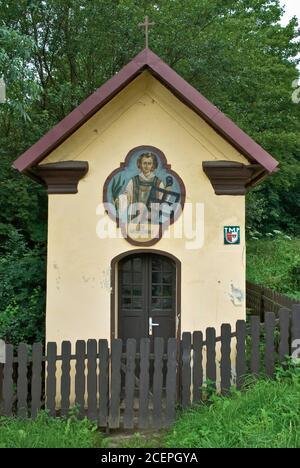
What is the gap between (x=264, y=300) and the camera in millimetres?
8539

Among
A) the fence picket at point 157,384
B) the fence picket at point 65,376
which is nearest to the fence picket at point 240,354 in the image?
the fence picket at point 157,384

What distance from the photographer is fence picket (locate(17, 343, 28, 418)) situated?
526 centimetres

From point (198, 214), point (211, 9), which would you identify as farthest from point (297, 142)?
point (198, 214)

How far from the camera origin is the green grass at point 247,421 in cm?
416

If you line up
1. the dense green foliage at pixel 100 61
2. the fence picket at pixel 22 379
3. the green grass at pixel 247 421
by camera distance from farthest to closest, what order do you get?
the dense green foliage at pixel 100 61, the fence picket at pixel 22 379, the green grass at pixel 247 421

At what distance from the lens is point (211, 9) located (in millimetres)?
12656

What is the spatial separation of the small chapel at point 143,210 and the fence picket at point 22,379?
3.54 ft

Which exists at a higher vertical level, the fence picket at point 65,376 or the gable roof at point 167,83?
the gable roof at point 167,83

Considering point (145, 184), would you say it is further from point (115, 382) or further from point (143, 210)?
point (115, 382)

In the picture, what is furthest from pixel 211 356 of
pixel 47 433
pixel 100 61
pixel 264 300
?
pixel 100 61

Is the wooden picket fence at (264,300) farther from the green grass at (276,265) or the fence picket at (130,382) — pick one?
the fence picket at (130,382)

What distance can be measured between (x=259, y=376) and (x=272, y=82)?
12482mm

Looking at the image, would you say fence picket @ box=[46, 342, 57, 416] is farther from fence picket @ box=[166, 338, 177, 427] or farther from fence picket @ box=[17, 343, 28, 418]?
fence picket @ box=[166, 338, 177, 427]
